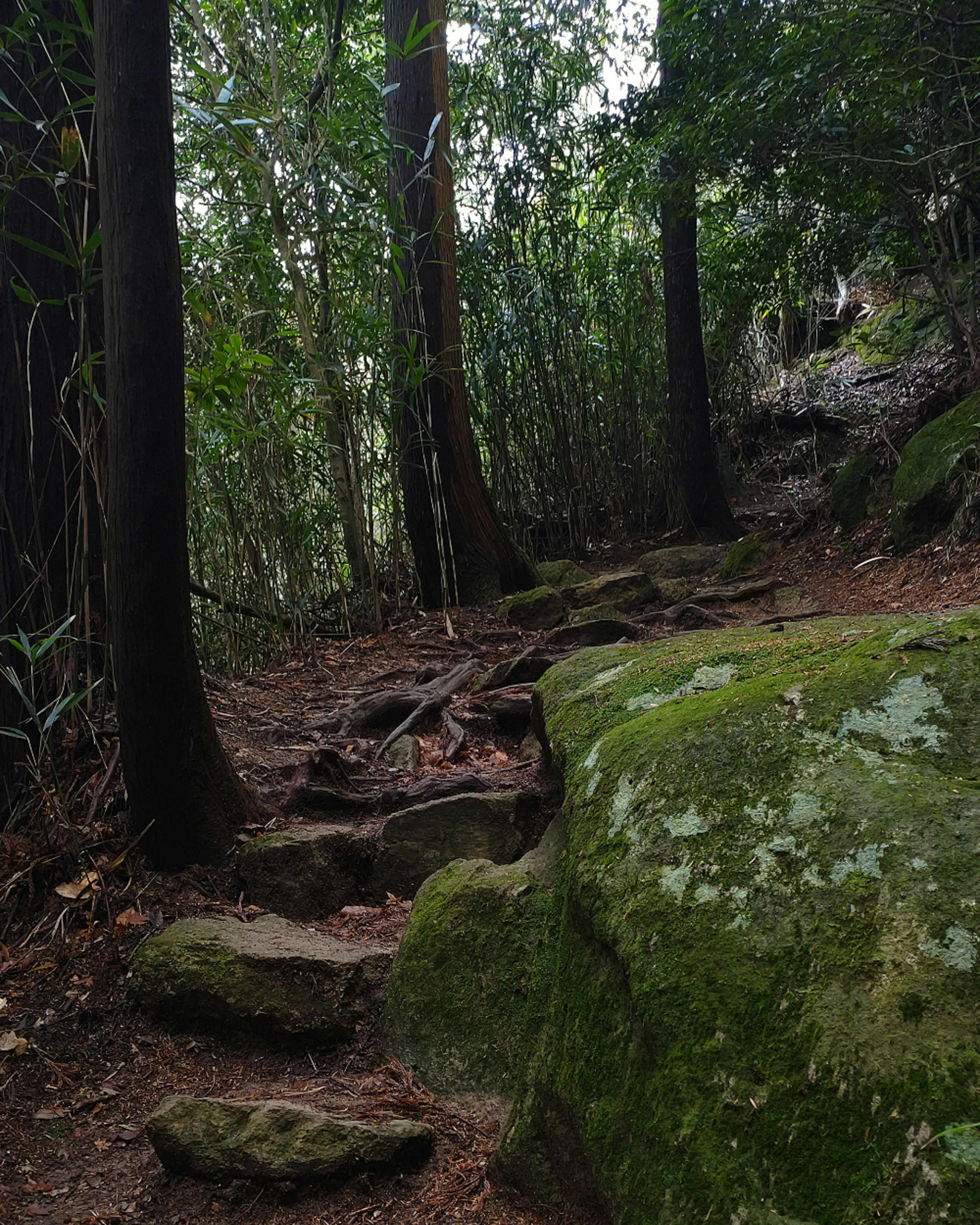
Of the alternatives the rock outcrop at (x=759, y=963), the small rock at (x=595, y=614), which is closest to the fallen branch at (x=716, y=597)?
the small rock at (x=595, y=614)

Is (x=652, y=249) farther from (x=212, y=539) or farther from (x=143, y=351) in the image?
(x=143, y=351)

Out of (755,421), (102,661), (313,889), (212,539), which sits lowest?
(313,889)

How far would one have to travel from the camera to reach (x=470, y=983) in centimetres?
178

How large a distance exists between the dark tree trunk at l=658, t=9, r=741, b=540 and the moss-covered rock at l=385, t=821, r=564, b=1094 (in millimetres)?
5851

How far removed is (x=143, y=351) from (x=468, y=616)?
3.39m

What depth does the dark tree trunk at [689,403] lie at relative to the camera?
726 cm

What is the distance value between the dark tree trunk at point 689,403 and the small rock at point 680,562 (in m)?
0.82

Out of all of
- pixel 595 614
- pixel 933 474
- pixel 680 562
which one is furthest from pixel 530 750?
pixel 680 562

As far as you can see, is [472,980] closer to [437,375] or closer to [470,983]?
[470,983]

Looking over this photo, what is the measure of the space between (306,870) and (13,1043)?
29.1 inches

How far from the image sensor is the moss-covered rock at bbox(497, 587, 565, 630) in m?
5.04

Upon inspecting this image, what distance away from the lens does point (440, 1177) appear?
4.83ft

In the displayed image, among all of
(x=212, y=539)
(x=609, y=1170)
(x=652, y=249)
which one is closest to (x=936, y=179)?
(x=652, y=249)

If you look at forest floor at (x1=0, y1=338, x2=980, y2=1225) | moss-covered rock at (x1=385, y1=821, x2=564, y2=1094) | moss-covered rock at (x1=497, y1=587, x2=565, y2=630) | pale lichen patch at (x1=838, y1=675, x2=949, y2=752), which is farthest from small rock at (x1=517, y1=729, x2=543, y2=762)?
moss-covered rock at (x1=497, y1=587, x2=565, y2=630)
